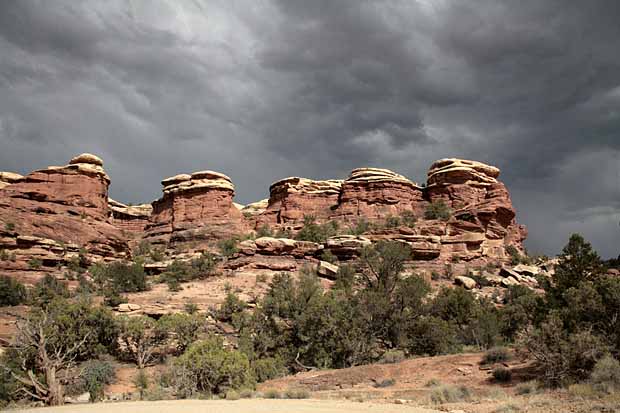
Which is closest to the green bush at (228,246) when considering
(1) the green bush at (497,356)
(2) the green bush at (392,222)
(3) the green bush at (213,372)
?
(2) the green bush at (392,222)

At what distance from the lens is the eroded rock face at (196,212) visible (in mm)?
53656

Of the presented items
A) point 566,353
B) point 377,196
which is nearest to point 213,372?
point 566,353

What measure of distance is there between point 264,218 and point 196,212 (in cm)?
871

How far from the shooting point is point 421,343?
887 inches

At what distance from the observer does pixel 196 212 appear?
56188mm

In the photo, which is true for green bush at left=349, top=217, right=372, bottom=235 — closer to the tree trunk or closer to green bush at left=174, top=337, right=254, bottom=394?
green bush at left=174, top=337, right=254, bottom=394

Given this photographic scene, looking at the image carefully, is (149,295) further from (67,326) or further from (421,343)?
(421,343)

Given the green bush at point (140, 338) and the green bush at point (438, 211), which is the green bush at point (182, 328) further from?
the green bush at point (438, 211)

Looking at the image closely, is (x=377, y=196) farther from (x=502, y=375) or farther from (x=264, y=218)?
(x=502, y=375)

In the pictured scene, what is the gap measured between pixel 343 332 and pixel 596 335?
34.8 feet

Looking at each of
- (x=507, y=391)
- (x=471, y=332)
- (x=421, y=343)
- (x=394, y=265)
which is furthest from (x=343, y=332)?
(x=394, y=265)

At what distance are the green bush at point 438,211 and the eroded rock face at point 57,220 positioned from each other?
32997 mm

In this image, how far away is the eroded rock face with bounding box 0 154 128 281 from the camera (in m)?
37.7

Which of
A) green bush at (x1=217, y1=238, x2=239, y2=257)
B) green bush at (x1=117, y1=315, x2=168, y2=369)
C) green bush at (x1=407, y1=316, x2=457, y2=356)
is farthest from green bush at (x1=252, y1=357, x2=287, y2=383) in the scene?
green bush at (x1=217, y1=238, x2=239, y2=257)
